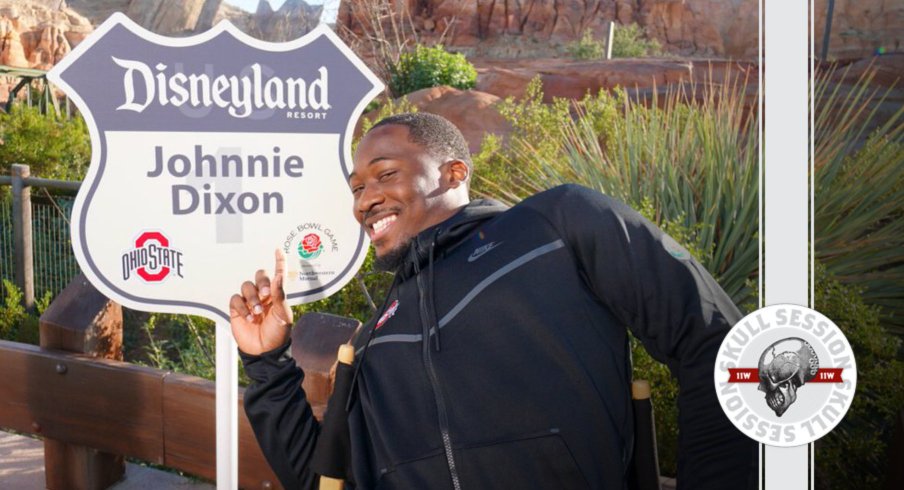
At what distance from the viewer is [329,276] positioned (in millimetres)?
2365

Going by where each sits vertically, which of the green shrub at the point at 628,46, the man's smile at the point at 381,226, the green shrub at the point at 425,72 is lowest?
the man's smile at the point at 381,226

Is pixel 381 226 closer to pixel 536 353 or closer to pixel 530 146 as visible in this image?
pixel 536 353

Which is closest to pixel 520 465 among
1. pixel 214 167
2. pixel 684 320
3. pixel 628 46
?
pixel 684 320

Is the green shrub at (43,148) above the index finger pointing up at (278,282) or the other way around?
above

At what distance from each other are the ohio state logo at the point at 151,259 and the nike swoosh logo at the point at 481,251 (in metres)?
0.95

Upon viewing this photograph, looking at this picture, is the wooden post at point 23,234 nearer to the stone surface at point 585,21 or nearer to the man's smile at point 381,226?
the man's smile at point 381,226

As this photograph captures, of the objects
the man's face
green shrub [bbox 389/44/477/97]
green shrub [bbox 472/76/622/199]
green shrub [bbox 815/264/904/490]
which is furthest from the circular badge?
green shrub [bbox 389/44/477/97]

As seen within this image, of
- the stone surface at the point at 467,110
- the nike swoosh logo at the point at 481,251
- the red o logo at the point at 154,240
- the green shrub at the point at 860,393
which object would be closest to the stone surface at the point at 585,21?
the stone surface at the point at 467,110

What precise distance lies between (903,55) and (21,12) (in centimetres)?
2234

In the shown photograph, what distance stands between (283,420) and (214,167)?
73 cm

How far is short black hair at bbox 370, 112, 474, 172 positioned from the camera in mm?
1881

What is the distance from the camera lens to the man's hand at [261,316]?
1928mm

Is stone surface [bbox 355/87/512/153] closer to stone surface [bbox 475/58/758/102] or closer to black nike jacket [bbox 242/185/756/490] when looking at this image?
stone surface [bbox 475/58/758/102]

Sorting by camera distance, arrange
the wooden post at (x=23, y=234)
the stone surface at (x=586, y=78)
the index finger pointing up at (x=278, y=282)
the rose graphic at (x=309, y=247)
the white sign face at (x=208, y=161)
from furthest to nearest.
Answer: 1. the stone surface at (x=586, y=78)
2. the wooden post at (x=23, y=234)
3. the rose graphic at (x=309, y=247)
4. the white sign face at (x=208, y=161)
5. the index finger pointing up at (x=278, y=282)
